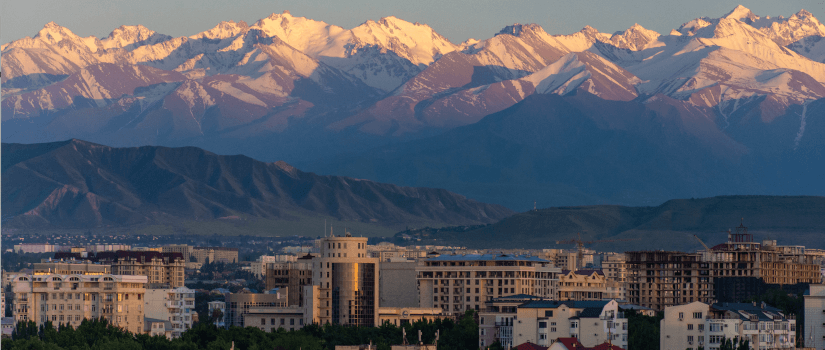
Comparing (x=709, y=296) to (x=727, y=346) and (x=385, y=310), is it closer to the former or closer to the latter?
(x=385, y=310)

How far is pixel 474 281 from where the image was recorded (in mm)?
165875

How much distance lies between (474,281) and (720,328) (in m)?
74.2

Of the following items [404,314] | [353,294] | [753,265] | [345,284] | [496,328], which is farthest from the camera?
[753,265]

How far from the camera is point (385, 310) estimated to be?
481 ft

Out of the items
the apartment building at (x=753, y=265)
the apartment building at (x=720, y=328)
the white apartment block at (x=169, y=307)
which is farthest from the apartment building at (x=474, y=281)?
the apartment building at (x=720, y=328)

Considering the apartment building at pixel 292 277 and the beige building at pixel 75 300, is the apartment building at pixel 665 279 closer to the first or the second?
the apartment building at pixel 292 277

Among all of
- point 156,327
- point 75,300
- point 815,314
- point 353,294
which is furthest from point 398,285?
point 815,314

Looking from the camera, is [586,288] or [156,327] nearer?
[156,327]

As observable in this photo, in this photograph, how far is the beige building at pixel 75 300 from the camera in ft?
452

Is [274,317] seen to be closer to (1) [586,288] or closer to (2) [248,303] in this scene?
(2) [248,303]

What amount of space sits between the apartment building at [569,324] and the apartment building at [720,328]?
3.83m

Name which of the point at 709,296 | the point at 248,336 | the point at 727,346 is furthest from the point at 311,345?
the point at 709,296

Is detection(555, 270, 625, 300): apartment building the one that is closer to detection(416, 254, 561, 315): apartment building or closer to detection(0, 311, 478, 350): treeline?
detection(416, 254, 561, 315): apartment building

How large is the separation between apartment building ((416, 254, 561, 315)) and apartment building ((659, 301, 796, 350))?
2596 inches
